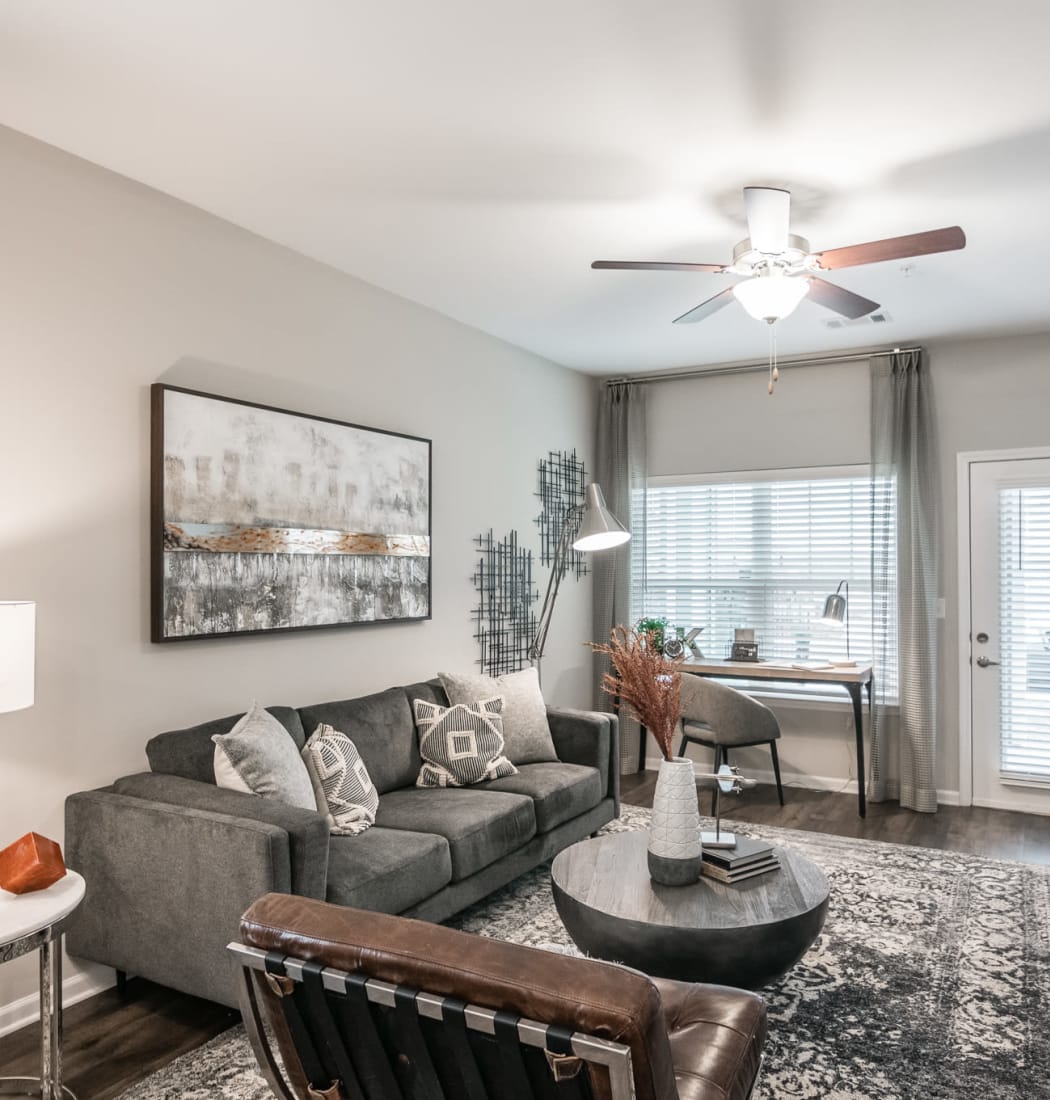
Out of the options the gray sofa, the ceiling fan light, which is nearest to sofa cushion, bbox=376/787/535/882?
the gray sofa

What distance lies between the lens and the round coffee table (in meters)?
2.48

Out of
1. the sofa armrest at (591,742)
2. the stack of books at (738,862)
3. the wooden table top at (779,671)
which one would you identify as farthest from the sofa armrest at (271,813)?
the wooden table top at (779,671)

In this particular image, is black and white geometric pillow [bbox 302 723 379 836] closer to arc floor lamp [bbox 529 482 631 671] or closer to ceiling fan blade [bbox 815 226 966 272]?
arc floor lamp [bbox 529 482 631 671]

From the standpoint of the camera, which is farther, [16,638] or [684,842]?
[684,842]

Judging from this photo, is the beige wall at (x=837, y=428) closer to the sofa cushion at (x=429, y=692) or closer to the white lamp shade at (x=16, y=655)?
the sofa cushion at (x=429, y=692)

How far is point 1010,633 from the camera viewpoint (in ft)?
17.1

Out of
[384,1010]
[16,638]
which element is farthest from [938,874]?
[16,638]

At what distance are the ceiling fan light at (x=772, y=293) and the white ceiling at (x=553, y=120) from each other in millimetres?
356

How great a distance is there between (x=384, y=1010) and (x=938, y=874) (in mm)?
3451

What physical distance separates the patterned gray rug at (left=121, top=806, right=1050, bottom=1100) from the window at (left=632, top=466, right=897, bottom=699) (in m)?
1.80

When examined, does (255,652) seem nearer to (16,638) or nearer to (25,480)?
(25,480)

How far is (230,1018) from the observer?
2760 mm

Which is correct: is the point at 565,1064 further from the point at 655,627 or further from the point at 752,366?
the point at 752,366

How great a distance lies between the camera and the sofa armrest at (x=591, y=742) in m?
4.41
